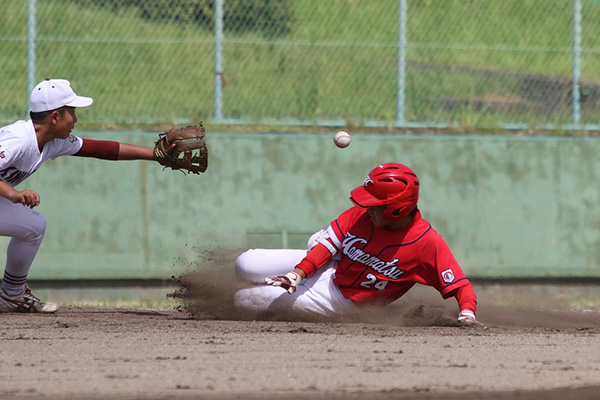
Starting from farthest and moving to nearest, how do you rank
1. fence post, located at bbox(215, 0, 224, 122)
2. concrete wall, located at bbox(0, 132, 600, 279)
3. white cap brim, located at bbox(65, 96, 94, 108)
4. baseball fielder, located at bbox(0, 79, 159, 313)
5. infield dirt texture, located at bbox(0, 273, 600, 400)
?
1. fence post, located at bbox(215, 0, 224, 122)
2. concrete wall, located at bbox(0, 132, 600, 279)
3. white cap brim, located at bbox(65, 96, 94, 108)
4. baseball fielder, located at bbox(0, 79, 159, 313)
5. infield dirt texture, located at bbox(0, 273, 600, 400)

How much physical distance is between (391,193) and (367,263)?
1.76 ft

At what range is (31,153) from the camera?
5871 mm

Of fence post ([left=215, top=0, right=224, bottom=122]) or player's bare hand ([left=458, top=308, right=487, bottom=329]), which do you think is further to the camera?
fence post ([left=215, top=0, right=224, bottom=122])

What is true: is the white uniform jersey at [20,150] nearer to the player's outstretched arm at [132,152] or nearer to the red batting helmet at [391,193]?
the player's outstretched arm at [132,152]

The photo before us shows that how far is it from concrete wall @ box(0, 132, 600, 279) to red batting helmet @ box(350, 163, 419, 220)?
2809mm

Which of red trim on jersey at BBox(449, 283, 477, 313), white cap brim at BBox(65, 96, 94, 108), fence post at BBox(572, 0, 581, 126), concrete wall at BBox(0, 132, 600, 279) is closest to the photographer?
red trim on jersey at BBox(449, 283, 477, 313)

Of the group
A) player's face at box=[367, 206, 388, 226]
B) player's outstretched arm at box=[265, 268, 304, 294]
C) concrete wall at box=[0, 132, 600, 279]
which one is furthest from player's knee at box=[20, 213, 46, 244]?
player's face at box=[367, 206, 388, 226]

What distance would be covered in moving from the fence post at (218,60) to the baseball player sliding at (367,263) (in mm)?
3116

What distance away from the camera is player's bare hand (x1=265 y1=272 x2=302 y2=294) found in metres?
5.33

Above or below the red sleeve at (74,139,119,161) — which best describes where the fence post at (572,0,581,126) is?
above

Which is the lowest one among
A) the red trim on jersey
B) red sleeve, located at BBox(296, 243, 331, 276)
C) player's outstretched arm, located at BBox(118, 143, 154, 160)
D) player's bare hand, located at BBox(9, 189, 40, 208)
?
the red trim on jersey

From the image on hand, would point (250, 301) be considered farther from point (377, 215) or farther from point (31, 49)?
point (31, 49)

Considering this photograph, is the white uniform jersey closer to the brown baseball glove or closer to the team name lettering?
the brown baseball glove

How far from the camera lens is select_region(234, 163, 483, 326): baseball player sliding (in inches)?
216
